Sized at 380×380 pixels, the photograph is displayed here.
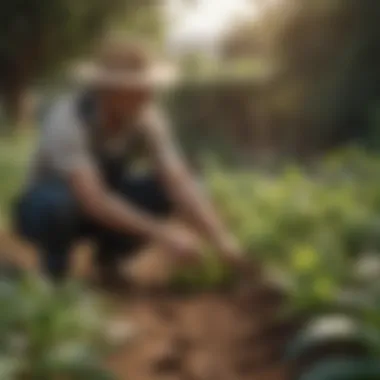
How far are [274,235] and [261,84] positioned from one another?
20 cm

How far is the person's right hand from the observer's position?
1.18 meters

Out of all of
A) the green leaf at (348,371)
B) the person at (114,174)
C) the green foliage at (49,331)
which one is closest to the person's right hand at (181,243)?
the person at (114,174)

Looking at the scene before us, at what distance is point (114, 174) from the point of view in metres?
1.17

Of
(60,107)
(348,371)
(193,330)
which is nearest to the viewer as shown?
(348,371)

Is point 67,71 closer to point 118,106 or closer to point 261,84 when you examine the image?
point 118,106

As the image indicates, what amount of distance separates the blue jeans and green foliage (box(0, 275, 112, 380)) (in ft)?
0.15

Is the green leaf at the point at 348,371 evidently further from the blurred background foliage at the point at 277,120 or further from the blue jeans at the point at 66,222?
the blue jeans at the point at 66,222

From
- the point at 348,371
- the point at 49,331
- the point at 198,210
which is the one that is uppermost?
the point at 198,210

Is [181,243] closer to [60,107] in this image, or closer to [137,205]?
[137,205]

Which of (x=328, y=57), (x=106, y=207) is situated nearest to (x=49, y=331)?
(x=106, y=207)

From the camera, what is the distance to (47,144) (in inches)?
44.5

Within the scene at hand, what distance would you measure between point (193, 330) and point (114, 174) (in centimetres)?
22

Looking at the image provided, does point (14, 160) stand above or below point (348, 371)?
above

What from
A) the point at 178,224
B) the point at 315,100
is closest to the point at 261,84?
the point at 315,100
